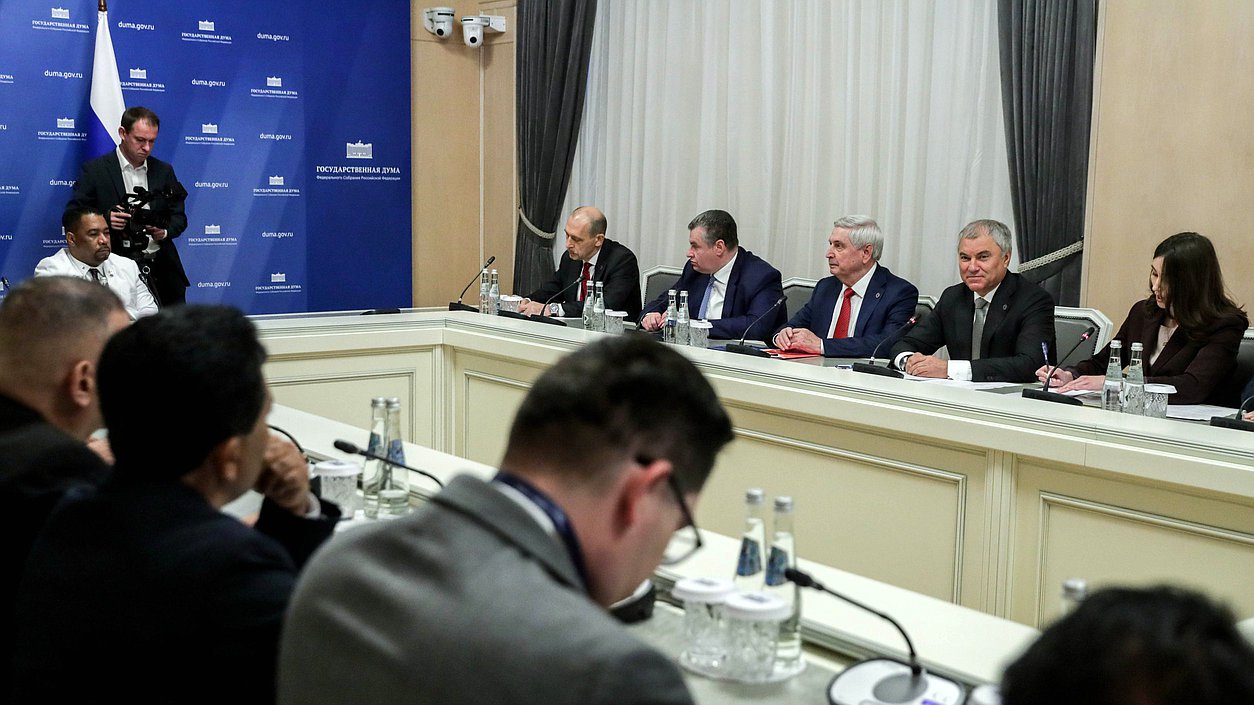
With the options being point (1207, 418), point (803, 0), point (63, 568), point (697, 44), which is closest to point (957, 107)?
point (803, 0)

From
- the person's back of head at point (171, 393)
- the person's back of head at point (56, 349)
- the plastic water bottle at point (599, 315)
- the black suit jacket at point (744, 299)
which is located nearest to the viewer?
the person's back of head at point (171, 393)

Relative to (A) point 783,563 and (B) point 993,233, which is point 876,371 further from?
(A) point 783,563

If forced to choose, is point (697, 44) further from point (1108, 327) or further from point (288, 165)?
point (1108, 327)

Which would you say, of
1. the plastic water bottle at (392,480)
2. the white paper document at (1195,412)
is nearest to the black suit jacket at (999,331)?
the white paper document at (1195,412)

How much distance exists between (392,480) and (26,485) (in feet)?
2.67

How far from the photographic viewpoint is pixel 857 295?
504cm

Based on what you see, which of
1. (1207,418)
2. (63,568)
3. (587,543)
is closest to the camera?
(587,543)

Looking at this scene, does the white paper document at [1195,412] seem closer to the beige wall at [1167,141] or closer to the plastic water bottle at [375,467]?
the beige wall at [1167,141]

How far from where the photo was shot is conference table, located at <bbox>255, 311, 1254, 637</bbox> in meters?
2.54

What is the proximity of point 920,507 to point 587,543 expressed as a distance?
7.47 feet

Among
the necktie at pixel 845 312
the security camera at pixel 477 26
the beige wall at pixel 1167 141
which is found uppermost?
the security camera at pixel 477 26

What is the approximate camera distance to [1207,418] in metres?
3.39

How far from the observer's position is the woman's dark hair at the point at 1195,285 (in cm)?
391

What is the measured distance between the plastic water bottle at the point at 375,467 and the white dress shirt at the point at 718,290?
3.36 metres
